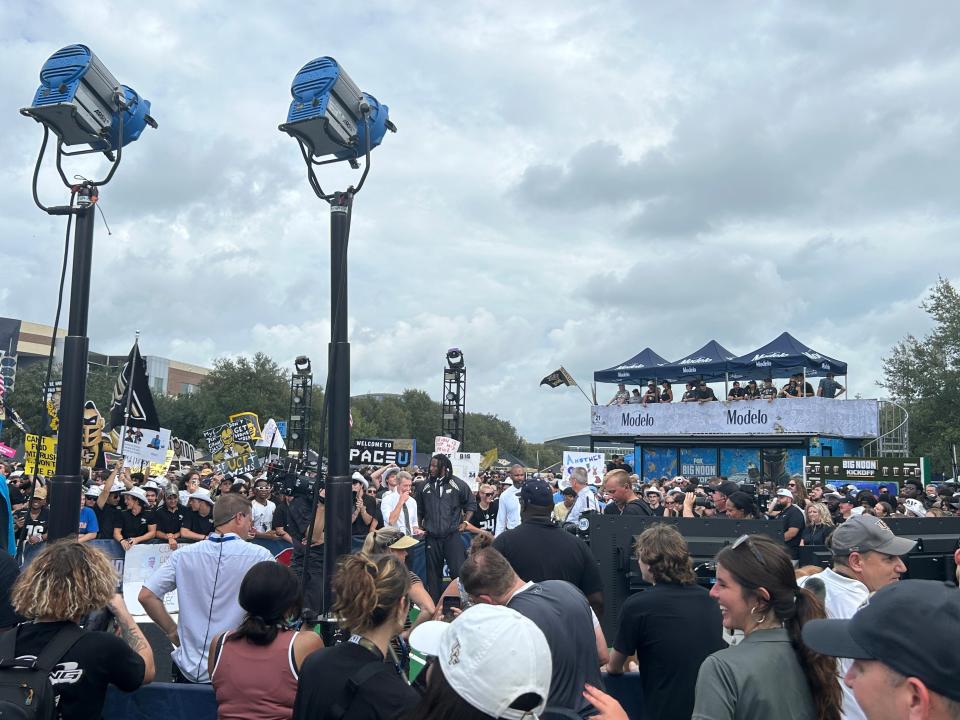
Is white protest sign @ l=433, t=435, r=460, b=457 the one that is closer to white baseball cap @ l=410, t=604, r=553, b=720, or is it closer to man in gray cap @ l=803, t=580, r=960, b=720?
white baseball cap @ l=410, t=604, r=553, b=720

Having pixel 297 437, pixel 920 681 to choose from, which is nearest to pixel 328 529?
pixel 920 681

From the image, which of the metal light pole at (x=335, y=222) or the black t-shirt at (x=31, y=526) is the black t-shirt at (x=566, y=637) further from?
the black t-shirt at (x=31, y=526)

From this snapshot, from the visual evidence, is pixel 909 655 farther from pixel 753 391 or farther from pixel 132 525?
pixel 753 391

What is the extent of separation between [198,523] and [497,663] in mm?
11034

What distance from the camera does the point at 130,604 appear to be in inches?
447

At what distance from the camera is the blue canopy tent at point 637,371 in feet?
131

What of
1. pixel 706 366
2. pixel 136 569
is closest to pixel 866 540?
pixel 136 569

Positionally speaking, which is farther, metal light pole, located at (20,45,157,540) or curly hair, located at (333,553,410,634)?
metal light pole, located at (20,45,157,540)

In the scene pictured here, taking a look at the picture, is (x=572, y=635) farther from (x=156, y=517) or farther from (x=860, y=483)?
(x=860, y=483)

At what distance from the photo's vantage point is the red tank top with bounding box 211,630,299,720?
3.54m

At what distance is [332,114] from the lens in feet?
15.3

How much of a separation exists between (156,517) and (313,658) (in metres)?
10.2

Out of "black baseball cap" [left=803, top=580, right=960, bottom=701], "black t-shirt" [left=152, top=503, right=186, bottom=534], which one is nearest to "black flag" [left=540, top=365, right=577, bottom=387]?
"black t-shirt" [left=152, top=503, right=186, bottom=534]

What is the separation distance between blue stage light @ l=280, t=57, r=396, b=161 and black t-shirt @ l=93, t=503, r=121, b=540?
8.94 metres
